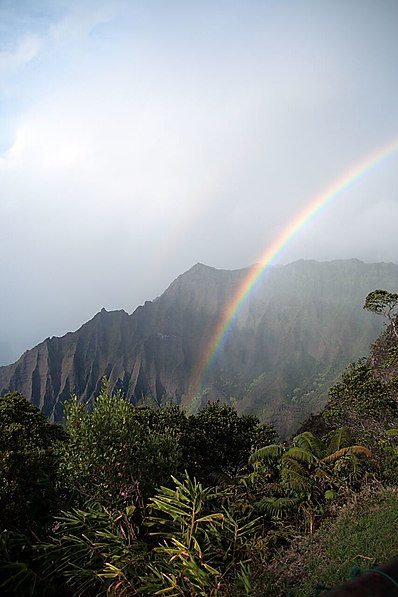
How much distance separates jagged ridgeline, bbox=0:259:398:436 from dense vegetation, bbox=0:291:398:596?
97668 mm

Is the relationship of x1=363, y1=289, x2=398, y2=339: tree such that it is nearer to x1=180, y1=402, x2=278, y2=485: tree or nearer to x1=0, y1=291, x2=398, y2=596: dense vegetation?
x1=0, y1=291, x2=398, y2=596: dense vegetation

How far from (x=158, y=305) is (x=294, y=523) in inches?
7190

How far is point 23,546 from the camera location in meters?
7.25

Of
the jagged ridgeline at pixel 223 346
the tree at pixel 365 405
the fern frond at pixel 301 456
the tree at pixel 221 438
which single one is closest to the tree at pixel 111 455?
the fern frond at pixel 301 456

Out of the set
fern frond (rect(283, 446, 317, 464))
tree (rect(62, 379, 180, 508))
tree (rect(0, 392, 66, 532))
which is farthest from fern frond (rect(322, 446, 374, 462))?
tree (rect(0, 392, 66, 532))

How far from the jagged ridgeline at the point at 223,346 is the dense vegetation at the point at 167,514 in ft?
320

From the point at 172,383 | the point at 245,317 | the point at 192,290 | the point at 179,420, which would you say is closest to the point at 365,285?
the point at 245,317

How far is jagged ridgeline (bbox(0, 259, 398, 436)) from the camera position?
135600mm

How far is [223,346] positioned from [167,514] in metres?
166

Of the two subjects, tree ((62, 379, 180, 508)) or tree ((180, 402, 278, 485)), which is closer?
tree ((62, 379, 180, 508))

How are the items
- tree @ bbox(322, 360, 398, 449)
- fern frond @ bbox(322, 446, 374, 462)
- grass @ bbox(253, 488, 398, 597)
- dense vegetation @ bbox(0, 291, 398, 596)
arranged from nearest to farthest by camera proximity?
grass @ bbox(253, 488, 398, 597) < dense vegetation @ bbox(0, 291, 398, 596) < fern frond @ bbox(322, 446, 374, 462) < tree @ bbox(322, 360, 398, 449)

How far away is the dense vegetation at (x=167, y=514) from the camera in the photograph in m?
5.82

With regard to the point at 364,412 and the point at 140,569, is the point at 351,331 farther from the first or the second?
the point at 140,569

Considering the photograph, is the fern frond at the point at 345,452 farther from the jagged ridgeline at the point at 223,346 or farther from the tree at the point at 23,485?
the jagged ridgeline at the point at 223,346
